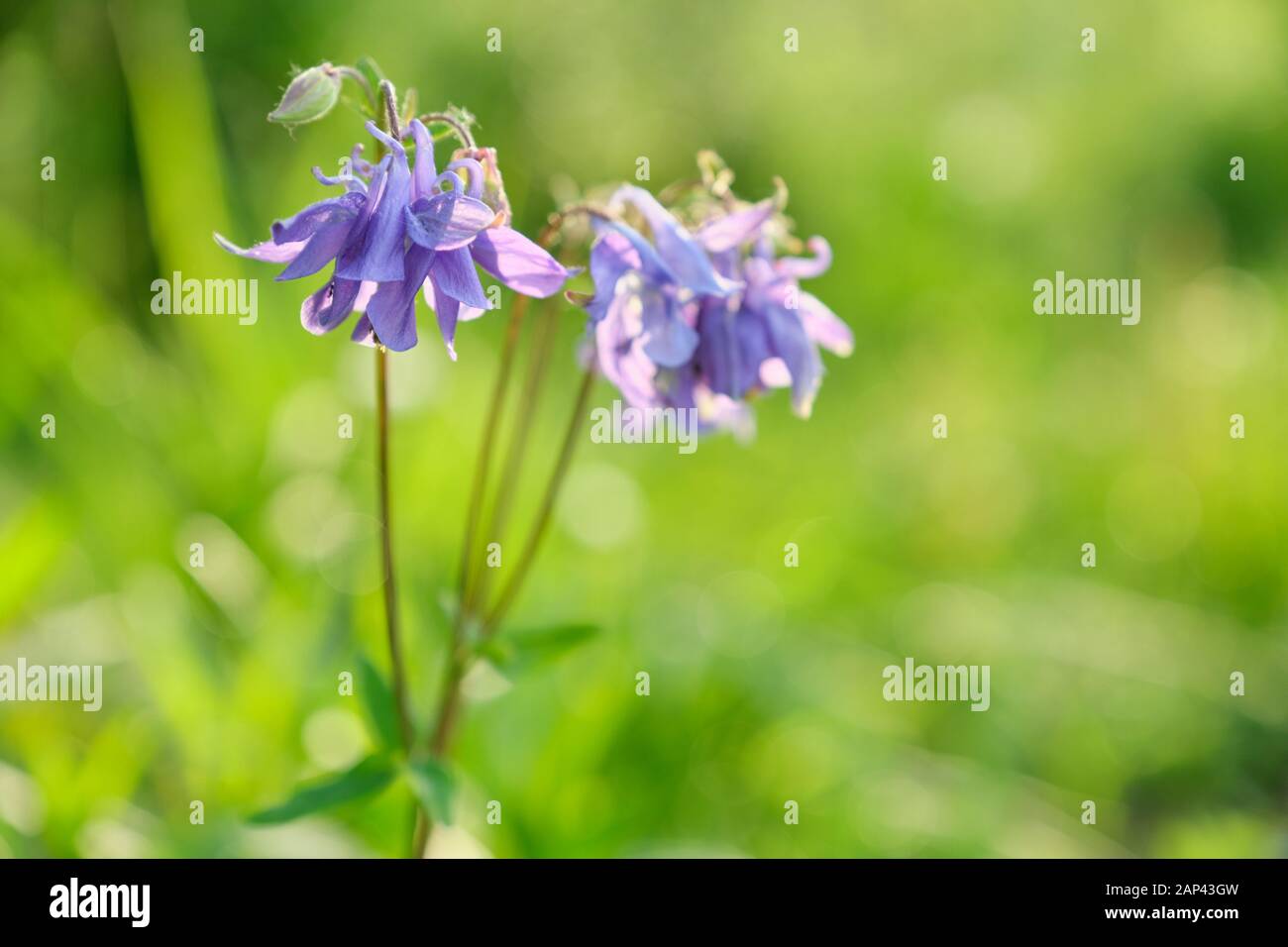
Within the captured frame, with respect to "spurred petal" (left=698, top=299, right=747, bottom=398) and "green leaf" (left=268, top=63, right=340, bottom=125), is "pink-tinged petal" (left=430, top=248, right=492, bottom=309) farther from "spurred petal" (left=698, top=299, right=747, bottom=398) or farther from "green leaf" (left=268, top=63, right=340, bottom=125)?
"spurred petal" (left=698, top=299, right=747, bottom=398)

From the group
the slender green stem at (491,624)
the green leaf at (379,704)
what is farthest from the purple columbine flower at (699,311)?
the green leaf at (379,704)

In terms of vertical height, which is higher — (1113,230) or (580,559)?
(1113,230)

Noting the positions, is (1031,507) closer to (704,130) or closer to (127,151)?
(704,130)

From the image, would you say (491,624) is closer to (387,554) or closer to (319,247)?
(387,554)

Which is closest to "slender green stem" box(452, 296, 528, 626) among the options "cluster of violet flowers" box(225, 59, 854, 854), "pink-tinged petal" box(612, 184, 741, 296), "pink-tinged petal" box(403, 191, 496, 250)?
"cluster of violet flowers" box(225, 59, 854, 854)
